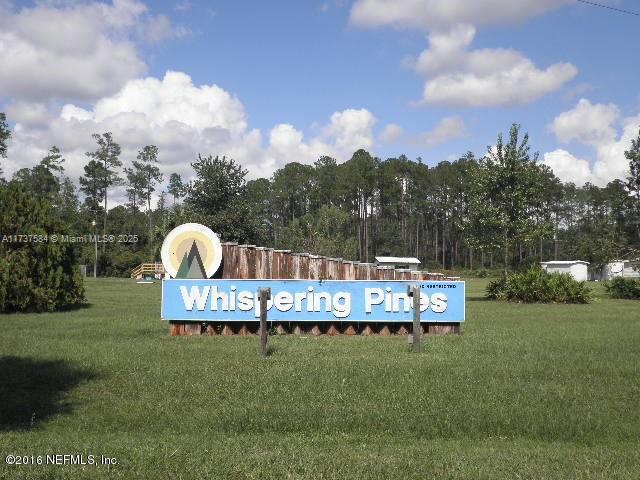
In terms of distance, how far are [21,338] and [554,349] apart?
1100 centimetres

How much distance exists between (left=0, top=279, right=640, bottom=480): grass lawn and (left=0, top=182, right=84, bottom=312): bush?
273 inches

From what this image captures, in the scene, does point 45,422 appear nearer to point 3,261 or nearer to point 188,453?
point 188,453

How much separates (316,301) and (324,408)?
22.6 ft

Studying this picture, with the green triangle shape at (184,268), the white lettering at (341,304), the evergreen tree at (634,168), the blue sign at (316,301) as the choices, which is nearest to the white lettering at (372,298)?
the blue sign at (316,301)

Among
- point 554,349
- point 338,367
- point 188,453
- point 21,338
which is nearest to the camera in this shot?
point 188,453

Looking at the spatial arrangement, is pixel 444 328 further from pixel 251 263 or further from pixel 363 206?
pixel 363 206

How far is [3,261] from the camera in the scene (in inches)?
770

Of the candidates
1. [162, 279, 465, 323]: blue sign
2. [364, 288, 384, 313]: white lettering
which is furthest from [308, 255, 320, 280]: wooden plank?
[364, 288, 384, 313]: white lettering

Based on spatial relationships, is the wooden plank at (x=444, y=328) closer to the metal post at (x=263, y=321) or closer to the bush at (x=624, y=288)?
the metal post at (x=263, y=321)

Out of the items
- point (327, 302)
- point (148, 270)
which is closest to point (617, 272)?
point (148, 270)

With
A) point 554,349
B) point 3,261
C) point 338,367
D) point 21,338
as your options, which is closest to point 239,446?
point 338,367

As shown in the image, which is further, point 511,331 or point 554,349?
point 511,331

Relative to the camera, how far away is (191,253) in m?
15.5

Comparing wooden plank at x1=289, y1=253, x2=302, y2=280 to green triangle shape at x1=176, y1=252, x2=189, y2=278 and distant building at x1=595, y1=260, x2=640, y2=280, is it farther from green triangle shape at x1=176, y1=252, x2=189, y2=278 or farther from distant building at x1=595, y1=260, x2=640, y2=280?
distant building at x1=595, y1=260, x2=640, y2=280
